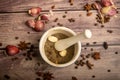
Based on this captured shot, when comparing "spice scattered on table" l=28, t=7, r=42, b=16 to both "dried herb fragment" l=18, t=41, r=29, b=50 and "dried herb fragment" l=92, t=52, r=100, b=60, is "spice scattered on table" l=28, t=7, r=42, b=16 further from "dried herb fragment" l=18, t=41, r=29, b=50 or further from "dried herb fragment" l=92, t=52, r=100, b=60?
"dried herb fragment" l=92, t=52, r=100, b=60

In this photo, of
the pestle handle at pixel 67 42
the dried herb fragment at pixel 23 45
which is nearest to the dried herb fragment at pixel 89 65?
the pestle handle at pixel 67 42

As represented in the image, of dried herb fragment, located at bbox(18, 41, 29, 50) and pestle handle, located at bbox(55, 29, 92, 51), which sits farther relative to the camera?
dried herb fragment, located at bbox(18, 41, 29, 50)

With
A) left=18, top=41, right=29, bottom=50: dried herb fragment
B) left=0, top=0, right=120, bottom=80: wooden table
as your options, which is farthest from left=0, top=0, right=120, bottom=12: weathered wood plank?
left=18, top=41, right=29, bottom=50: dried herb fragment

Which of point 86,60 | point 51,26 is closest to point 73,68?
point 86,60

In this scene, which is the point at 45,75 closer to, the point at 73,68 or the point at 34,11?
the point at 73,68

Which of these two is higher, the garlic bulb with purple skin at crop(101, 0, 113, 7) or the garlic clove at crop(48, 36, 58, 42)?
the garlic bulb with purple skin at crop(101, 0, 113, 7)

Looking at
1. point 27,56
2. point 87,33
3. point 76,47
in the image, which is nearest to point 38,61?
point 27,56

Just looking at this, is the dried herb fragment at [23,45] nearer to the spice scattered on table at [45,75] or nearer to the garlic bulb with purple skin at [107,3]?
the spice scattered on table at [45,75]
